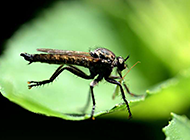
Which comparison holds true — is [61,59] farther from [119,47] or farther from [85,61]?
[119,47]

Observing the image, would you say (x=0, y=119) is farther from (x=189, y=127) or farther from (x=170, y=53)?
(x=170, y=53)

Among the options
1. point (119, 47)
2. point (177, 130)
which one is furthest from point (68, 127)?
point (119, 47)

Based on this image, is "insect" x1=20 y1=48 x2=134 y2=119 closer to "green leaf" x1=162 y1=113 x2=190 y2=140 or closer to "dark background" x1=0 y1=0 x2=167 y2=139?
"dark background" x1=0 y1=0 x2=167 y2=139

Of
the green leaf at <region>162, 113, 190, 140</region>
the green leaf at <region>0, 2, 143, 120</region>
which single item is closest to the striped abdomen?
the green leaf at <region>0, 2, 143, 120</region>

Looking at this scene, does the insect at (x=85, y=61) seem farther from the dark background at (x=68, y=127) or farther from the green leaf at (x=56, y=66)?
the dark background at (x=68, y=127)

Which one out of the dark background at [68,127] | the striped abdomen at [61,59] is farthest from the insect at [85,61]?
the dark background at [68,127]

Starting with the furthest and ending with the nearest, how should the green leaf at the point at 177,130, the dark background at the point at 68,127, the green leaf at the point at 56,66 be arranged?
the dark background at the point at 68,127 < the green leaf at the point at 56,66 < the green leaf at the point at 177,130

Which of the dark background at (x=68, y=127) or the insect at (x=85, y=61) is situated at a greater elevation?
the insect at (x=85, y=61)
